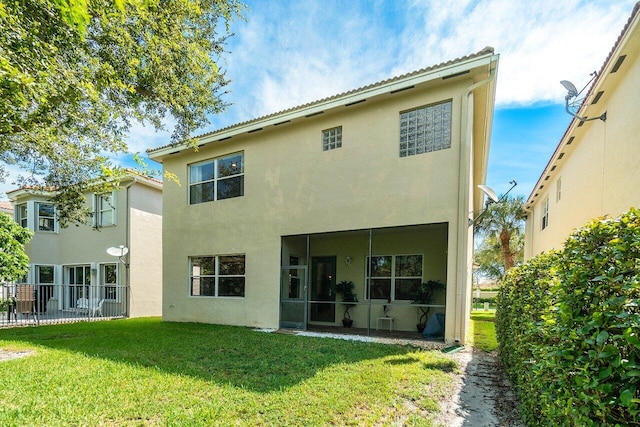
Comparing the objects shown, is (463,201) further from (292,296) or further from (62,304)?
(62,304)

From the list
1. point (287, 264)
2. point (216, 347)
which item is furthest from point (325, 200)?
point (216, 347)

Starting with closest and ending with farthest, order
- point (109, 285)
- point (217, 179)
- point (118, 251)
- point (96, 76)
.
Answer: point (96, 76)
point (217, 179)
point (118, 251)
point (109, 285)

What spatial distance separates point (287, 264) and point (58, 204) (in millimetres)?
7495

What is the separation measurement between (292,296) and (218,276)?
3.08 meters

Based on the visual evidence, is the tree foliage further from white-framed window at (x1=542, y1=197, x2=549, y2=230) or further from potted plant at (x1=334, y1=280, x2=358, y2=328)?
white-framed window at (x1=542, y1=197, x2=549, y2=230)

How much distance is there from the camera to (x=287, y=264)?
10.6 m

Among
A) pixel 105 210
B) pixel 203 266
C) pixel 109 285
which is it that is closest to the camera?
pixel 203 266

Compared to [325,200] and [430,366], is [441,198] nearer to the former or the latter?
[325,200]

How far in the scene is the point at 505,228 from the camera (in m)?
22.4

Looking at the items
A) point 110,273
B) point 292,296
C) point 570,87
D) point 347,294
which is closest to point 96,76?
point 292,296

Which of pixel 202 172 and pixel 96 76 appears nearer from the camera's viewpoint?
pixel 96 76

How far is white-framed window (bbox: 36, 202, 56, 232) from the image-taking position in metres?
16.9

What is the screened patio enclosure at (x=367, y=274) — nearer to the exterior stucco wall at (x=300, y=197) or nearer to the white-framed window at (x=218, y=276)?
the exterior stucco wall at (x=300, y=197)

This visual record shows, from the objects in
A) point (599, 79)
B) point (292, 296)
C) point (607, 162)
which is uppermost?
point (599, 79)
